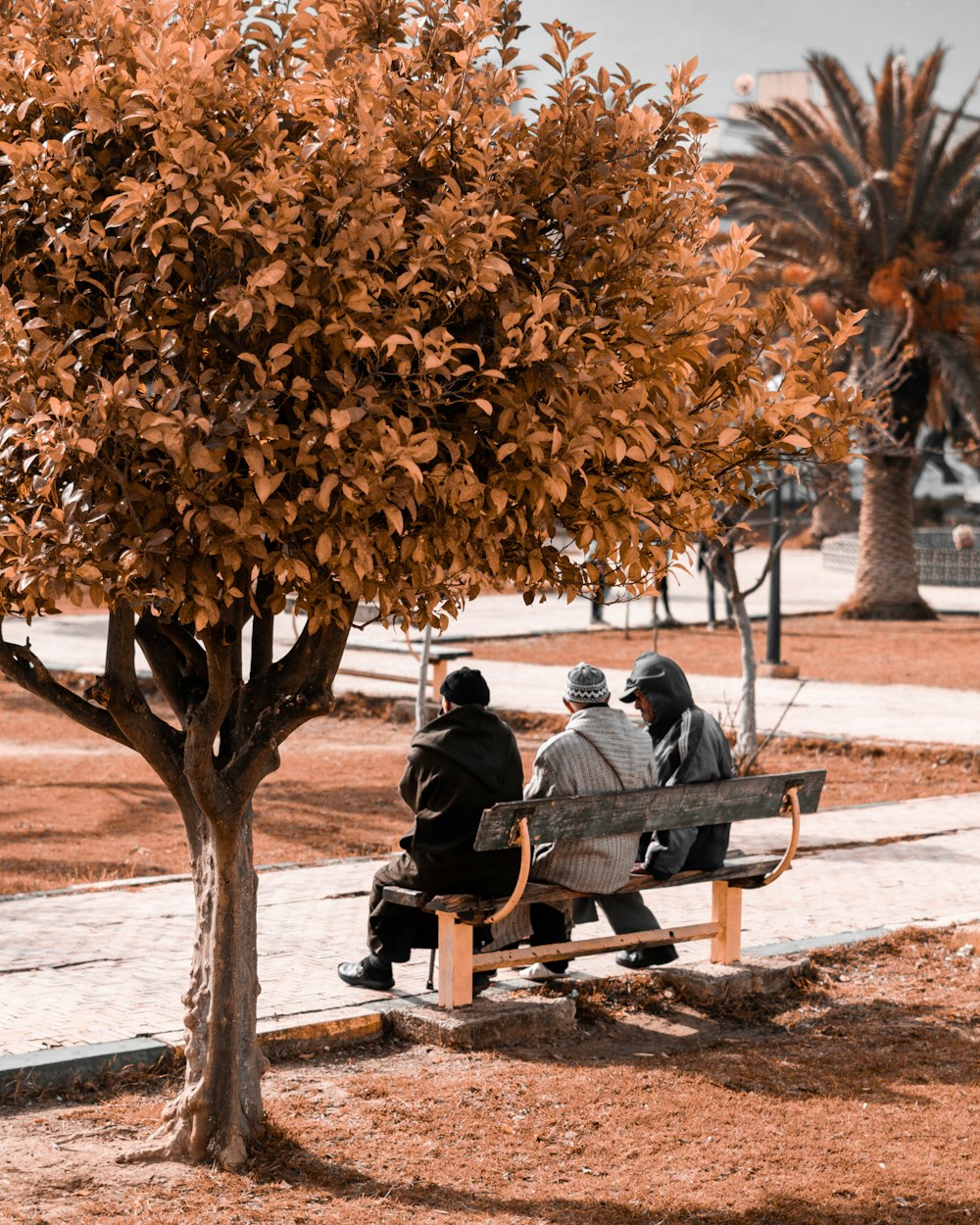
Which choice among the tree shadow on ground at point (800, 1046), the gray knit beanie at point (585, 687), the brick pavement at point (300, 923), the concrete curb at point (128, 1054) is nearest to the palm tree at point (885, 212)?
the brick pavement at point (300, 923)

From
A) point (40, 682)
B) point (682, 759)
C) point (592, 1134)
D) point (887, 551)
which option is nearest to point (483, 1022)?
point (592, 1134)

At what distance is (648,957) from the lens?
7.05m

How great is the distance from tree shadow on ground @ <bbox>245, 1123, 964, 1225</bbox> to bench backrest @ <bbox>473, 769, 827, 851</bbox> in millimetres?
1516

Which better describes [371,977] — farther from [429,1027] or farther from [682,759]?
[682,759]

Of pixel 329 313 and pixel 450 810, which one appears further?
pixel 450 810

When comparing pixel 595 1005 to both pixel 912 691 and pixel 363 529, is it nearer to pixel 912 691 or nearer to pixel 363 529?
pixel 363 529

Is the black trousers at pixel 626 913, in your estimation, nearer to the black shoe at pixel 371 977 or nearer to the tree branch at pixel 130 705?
the black shoe at pixel 371 977

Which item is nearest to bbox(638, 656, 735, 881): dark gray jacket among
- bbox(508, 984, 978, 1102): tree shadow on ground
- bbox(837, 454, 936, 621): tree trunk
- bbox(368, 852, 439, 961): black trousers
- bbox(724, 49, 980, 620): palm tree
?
bbox(508, 984, 978, 1102): tree shadow on ground

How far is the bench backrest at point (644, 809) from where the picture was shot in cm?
594

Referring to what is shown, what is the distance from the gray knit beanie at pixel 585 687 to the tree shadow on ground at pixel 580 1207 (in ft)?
8.15

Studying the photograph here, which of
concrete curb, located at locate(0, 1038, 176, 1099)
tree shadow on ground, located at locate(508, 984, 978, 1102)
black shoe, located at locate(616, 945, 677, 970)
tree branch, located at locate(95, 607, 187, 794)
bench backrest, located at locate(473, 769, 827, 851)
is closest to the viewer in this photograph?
tree branch, located at locate(95, 607, 187, 794)

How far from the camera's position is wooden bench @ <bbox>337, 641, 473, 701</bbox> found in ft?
49.1

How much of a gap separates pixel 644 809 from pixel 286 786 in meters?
6.75

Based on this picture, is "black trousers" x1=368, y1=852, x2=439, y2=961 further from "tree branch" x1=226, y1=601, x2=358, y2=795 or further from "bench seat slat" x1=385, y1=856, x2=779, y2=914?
"tree branch" x1=226, y1=601, x2=358, y2=795
